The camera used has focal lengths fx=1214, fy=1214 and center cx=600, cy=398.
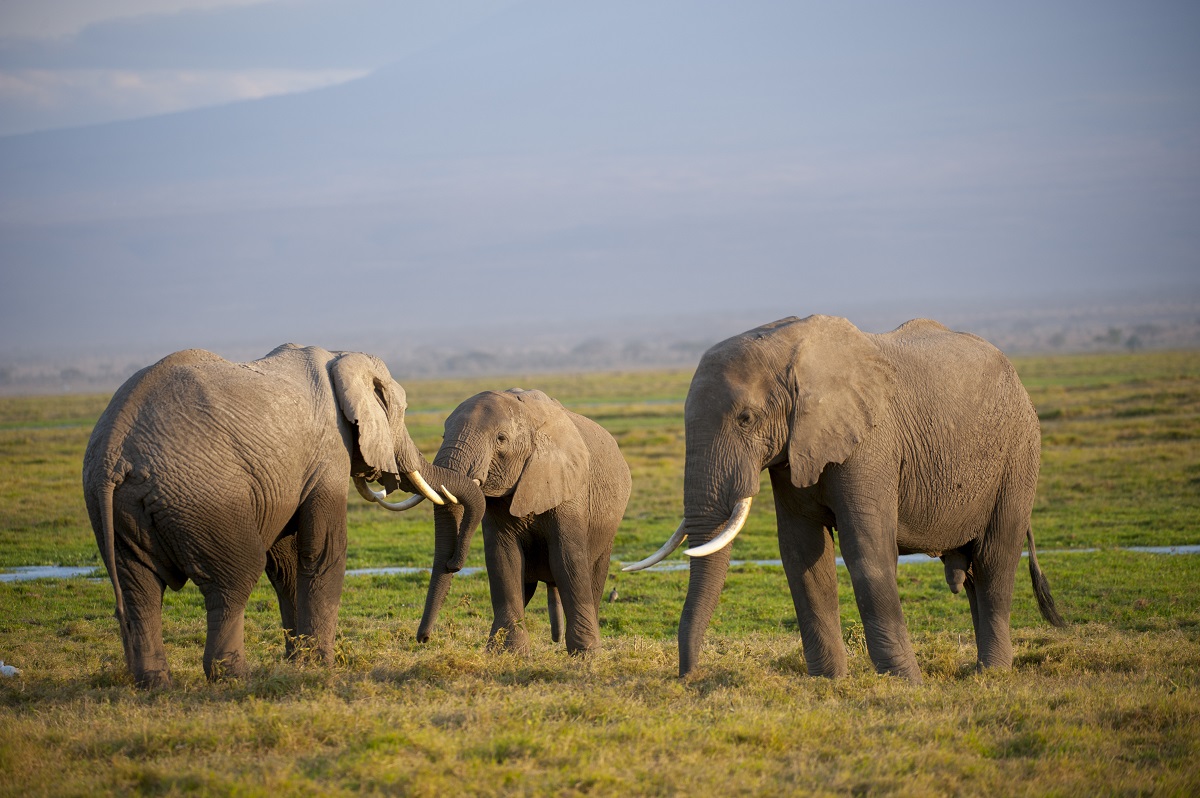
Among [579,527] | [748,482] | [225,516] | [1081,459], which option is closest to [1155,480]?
[1081,459]

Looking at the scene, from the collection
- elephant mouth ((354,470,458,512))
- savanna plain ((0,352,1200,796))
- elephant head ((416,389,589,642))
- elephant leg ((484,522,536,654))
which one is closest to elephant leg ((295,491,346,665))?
savanna plain ((0,352,1200,796))

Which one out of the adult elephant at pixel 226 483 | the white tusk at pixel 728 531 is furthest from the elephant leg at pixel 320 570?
the white tusk at pixel 728 531

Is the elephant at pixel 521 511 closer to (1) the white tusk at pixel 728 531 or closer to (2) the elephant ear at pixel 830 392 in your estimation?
(1) the white tusk at pixel 728 531

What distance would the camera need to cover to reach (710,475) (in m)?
8.67

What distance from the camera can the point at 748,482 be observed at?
856 cm

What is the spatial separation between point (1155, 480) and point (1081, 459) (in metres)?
4.07

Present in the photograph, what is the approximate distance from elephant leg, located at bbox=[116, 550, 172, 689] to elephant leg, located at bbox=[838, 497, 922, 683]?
16.5 ft

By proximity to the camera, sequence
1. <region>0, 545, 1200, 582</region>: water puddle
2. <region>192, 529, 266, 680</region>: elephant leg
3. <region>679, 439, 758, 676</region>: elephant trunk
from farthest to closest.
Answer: <region>0, 545, 1200, 582</region>: water puddle, <region>192, 529, 266, 680</region>: elephant leg, <region>679, 439, 758, 676</region>: elephant trunk

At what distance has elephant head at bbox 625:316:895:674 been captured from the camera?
8.64 meters

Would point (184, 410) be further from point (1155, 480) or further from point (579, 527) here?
point (1155, 480)

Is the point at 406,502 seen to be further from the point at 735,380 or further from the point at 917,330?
the point at 917,330

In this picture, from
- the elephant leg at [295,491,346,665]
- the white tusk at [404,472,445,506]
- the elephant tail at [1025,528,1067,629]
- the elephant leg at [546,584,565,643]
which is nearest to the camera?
the elephant leg at [295,491,346,665]

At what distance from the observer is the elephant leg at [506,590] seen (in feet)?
35.9

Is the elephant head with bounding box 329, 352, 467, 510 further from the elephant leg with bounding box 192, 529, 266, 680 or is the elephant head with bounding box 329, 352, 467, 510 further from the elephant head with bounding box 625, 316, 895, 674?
the elephant head with bounding box 625, 316, 895, 674
